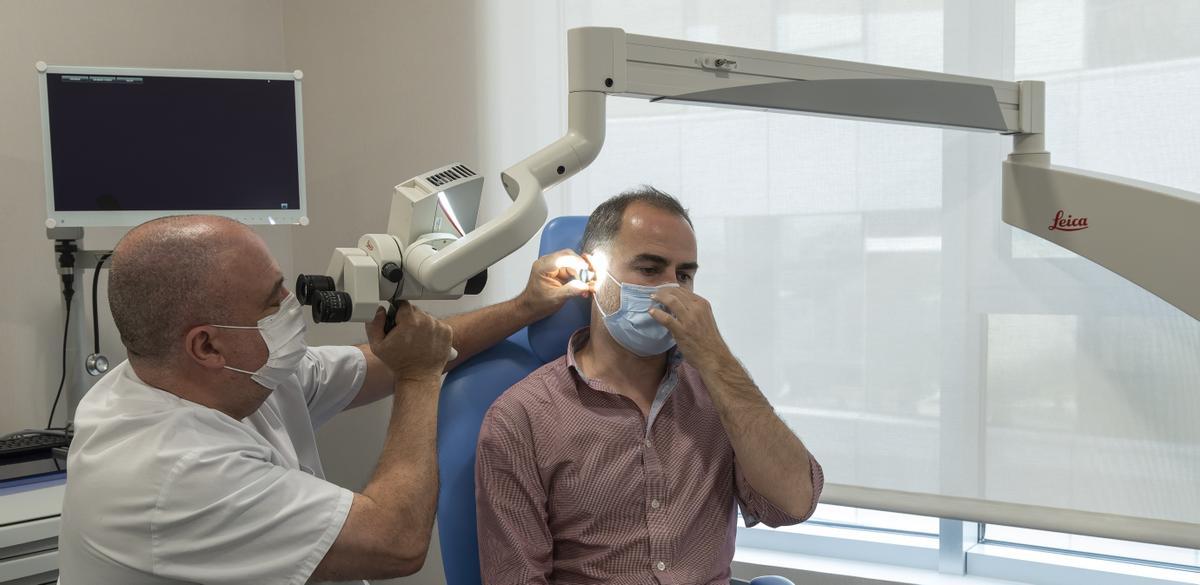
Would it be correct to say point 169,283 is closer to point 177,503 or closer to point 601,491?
point 177,503

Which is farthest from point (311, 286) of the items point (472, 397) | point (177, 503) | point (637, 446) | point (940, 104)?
point (940, 104)

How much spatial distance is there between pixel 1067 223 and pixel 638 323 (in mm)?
727

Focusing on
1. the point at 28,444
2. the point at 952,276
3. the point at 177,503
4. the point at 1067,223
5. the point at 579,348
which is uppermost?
the point at 1067,223

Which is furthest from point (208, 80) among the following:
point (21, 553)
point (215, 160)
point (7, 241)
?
point (21, 553)

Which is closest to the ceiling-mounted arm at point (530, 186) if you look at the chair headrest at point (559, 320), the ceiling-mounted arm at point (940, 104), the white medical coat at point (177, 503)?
the ceiling-mounted arm at point (940, 104)

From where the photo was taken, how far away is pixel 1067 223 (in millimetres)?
1347

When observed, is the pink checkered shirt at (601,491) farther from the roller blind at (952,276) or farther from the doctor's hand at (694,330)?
the roller blind at (952,276)

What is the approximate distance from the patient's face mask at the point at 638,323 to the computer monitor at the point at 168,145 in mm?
1219

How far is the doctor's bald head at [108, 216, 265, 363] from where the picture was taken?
4.25 ft

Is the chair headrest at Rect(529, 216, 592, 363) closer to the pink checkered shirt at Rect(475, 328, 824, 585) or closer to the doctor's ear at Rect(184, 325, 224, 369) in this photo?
the pink checkered shirt at Rect(475, 328, 824, 585)

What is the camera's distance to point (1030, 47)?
6.84 ft

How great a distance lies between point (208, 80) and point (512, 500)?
1.49m

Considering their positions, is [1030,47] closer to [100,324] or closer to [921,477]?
[921,477]

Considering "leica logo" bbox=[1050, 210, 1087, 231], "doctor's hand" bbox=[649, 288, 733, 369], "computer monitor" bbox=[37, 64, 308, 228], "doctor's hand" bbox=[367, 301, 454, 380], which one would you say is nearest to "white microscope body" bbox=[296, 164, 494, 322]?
"doctor's hand" bbox=[367, 301, 454, 380]
